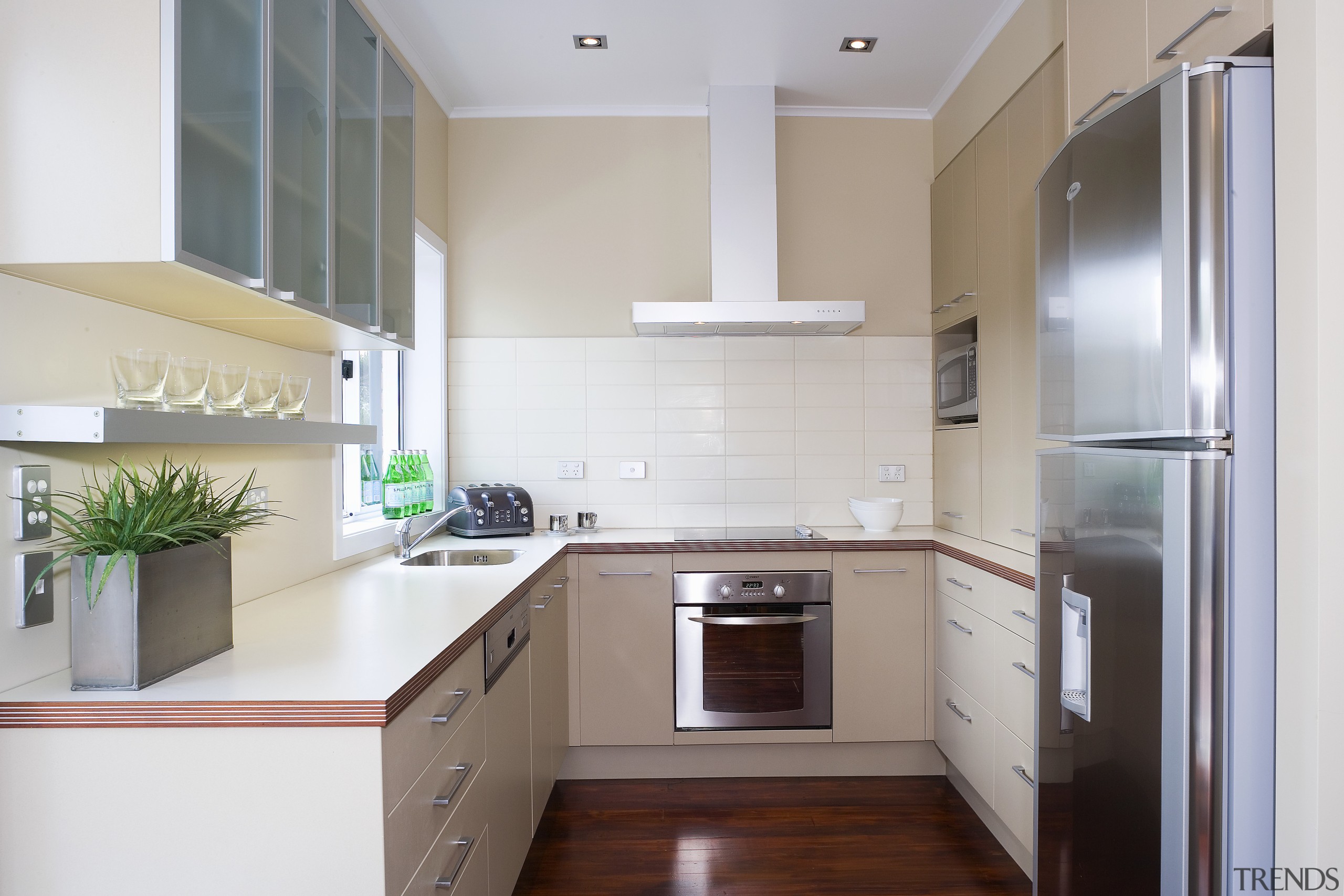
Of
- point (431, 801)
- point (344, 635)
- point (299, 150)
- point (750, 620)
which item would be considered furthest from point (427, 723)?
point (750, 620)

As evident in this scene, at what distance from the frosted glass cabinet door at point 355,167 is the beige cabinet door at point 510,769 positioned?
38.9 inches

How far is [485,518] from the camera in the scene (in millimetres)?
2904

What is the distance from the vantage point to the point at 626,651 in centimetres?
281

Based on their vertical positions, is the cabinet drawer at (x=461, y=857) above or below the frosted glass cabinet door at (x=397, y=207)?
below

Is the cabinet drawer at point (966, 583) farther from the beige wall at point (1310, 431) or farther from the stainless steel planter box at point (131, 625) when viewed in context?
the stainless steel planter box at point (131, 625)

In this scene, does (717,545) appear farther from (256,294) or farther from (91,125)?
(91,125)

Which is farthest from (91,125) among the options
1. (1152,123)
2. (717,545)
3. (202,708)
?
(717,545)

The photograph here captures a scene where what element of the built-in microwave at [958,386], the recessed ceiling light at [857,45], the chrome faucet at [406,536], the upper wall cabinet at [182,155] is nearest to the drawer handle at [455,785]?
the upper wall cabinet at [182,155]

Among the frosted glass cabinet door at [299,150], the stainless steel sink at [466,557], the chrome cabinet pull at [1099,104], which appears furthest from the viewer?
the stainless steel sink at [466,557]

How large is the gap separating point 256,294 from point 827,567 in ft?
6.97

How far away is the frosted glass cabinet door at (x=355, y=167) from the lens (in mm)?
1697

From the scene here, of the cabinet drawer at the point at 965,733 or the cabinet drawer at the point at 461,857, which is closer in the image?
the cabinet drawer at the point at 461,857

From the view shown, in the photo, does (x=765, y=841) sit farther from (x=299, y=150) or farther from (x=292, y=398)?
(x=299, y=150)

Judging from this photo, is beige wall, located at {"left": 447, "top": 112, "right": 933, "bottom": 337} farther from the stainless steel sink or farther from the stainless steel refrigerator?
the stainless steel refrigerator
